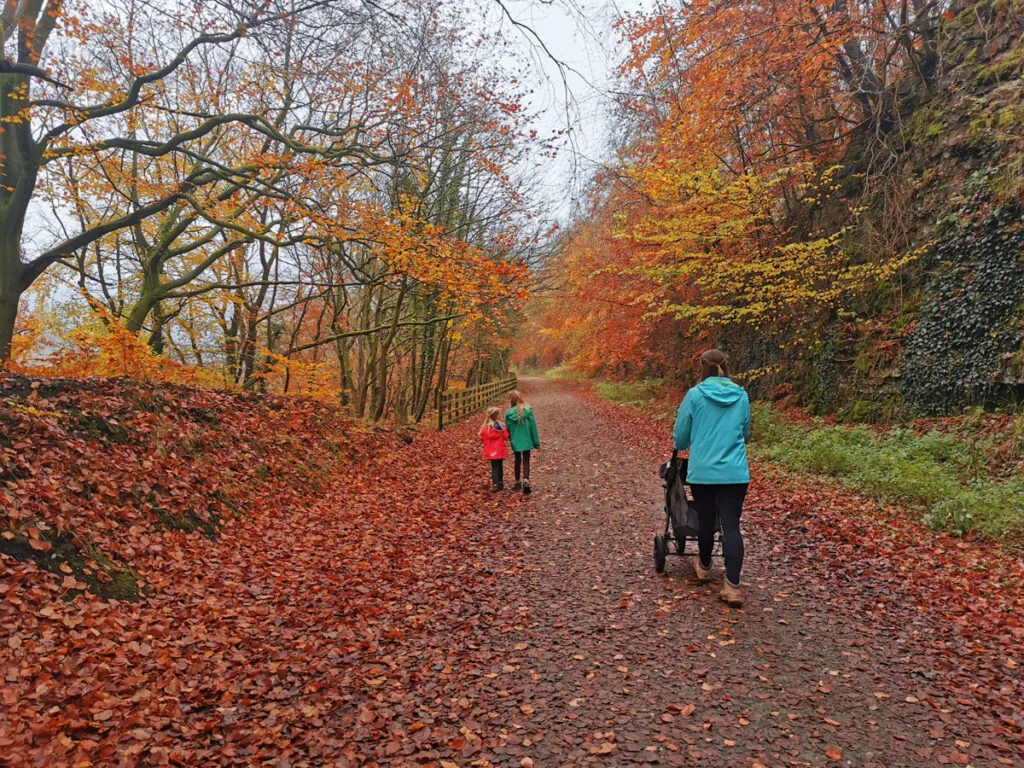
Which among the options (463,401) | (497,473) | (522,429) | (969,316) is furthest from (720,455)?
(463,401)

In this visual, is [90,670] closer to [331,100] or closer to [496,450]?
[496,450]

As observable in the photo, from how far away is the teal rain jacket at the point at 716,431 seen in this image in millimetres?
4203

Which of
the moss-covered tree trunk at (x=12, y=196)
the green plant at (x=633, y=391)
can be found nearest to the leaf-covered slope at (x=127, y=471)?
the moss-covered tree trunk at (x=12, y=196)

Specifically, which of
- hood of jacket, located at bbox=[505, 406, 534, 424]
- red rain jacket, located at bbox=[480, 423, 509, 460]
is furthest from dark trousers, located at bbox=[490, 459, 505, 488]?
hood of jacket, located at bbox=[505, 406, 534, 424]

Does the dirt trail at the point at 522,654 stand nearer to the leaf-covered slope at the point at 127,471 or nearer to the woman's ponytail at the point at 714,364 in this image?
the leaf-covered slope at the point at 127,471

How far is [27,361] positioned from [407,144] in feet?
23.3

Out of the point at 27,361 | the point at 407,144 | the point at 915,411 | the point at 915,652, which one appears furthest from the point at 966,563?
the point at 27,361

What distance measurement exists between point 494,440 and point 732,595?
15.2ft

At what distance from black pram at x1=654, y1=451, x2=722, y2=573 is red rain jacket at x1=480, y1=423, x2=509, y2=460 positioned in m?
3.61

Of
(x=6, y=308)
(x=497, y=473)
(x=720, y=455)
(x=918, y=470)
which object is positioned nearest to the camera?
(x=720, y=455)

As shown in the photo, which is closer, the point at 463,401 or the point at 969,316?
the point at 969,316

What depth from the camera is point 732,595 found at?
4250 mm

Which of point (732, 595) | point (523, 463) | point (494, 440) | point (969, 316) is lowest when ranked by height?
point (732, 595)

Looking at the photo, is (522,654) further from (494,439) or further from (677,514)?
(494,439)
